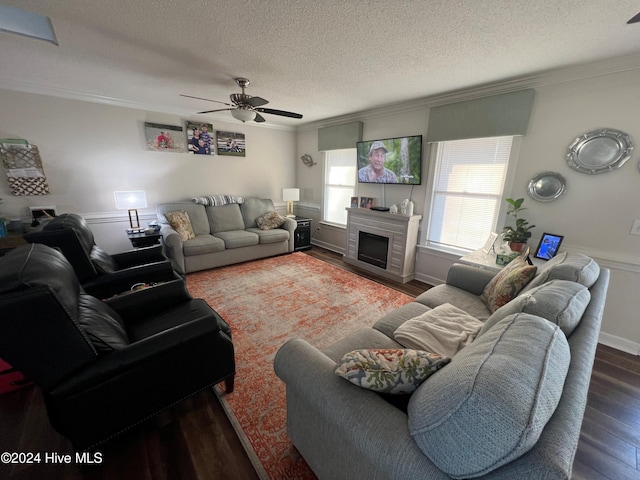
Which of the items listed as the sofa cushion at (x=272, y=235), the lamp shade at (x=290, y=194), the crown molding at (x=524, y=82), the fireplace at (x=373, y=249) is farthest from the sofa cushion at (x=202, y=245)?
the crown molding at (x=524, y=82)

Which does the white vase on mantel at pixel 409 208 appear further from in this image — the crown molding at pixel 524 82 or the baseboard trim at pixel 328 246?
the baseboard trim at pixel 328 246

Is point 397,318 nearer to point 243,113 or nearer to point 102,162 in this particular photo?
point 243,113

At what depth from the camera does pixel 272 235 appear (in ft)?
14.0

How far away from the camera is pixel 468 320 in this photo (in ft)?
5.31

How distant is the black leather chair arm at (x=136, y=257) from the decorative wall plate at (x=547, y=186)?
3.93 metres

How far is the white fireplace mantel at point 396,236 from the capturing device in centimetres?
343

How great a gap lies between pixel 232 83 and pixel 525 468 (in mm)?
3351

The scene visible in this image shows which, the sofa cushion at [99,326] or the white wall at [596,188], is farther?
the white wall at [596,188]

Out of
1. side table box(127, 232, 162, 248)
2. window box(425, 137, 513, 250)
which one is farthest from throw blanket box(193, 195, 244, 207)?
window box(425, 137, 513, 250)

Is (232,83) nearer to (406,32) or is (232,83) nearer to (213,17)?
(213,17)

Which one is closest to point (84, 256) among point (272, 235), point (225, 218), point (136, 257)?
point (136, 257)

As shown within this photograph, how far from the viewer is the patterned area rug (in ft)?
4.62

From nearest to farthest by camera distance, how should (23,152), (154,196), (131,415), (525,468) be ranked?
(525,468)
(131,415)
(23,152)
(154,196)

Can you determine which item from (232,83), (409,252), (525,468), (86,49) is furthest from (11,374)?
(409,252)
